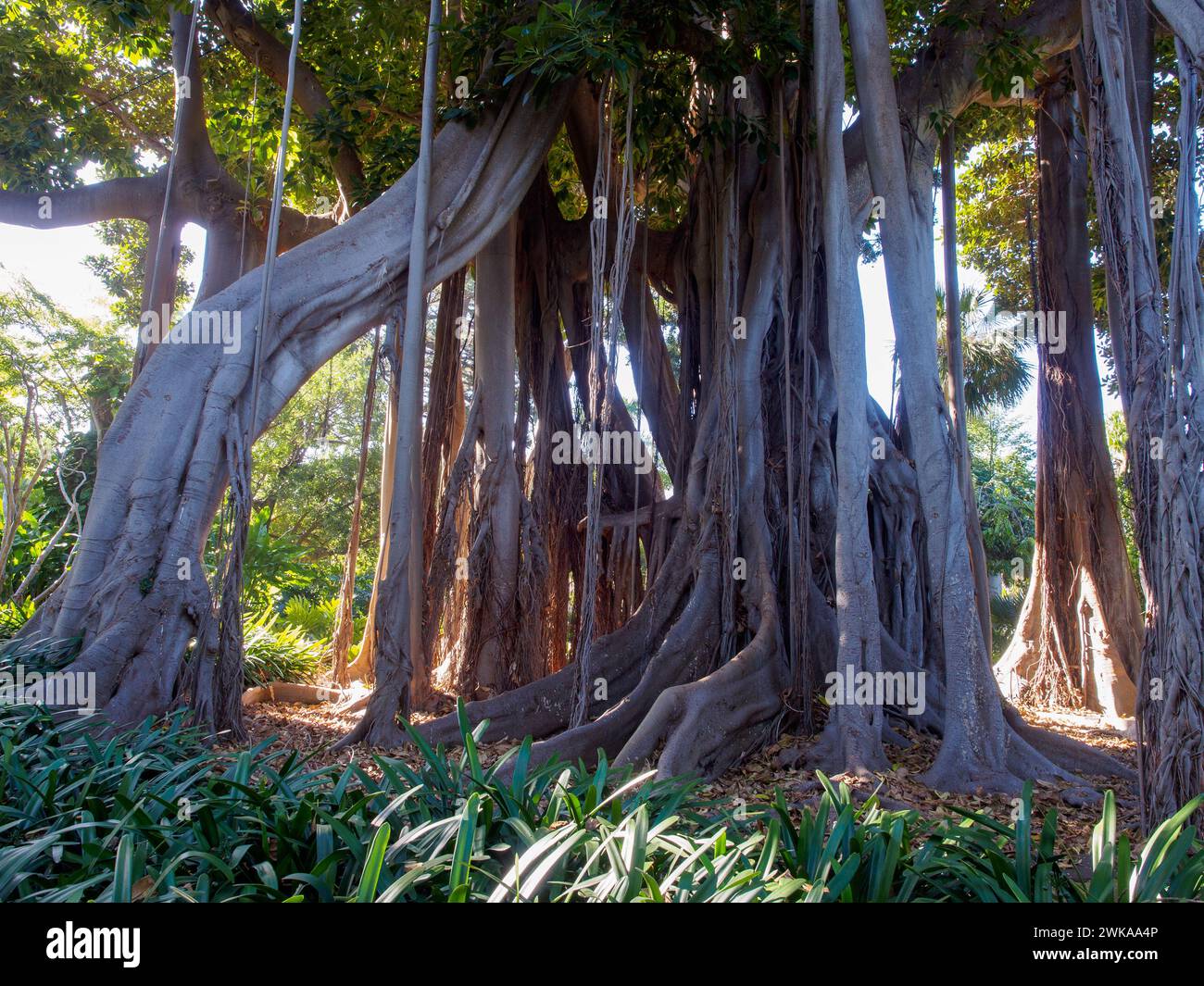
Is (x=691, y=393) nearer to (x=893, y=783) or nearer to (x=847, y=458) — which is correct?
(x=847, y=458)

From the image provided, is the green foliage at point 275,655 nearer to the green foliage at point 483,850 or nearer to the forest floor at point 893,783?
the forest floor at point 893,783

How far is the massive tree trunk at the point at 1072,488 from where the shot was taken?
20.6ft

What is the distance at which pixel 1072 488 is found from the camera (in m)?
6.49

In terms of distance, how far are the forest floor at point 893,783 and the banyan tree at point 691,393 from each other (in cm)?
13

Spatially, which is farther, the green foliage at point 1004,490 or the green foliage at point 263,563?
the green foliage at point 1004,490

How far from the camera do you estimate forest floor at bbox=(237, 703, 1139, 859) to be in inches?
131

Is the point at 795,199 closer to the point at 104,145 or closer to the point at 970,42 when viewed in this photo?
the point at 970,42

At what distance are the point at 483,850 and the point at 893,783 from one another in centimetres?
227

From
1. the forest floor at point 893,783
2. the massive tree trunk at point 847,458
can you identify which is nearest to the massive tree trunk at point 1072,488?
the forest floor at point 893,783

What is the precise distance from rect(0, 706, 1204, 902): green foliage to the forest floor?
53cm

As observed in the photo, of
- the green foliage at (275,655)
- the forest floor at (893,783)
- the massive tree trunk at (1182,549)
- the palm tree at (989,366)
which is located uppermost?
the palm tree at (989,366)

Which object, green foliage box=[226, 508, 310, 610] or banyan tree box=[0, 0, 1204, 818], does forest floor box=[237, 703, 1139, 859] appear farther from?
green foliage box=[226, 508, 310, 610]

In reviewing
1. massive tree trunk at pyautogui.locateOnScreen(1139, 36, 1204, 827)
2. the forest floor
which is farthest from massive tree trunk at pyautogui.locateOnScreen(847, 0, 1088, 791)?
massive tree trunk at pyautogui.locateOnScreen(1139, 36, 1204, 827)

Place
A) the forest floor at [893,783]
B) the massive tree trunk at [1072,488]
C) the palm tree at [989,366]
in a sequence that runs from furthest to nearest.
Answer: the palm tree at [989,366]
the massive tree trunk at [1072,488]
the forest floor at [893,783]
